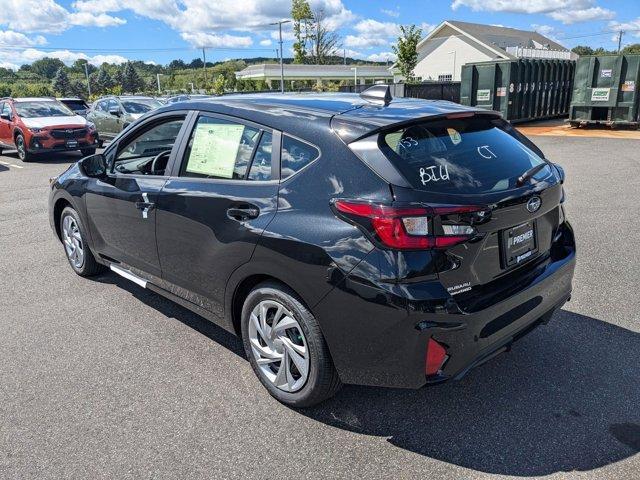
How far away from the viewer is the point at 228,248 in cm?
312

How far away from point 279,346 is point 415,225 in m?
1.13

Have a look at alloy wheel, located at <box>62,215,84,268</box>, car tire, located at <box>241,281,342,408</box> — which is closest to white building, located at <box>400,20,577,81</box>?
alloy wheel, located at <box>62,215,84,268</box>

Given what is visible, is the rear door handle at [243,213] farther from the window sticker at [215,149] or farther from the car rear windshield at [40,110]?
the car rear windshield at [40,110]

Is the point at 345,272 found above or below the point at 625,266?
above

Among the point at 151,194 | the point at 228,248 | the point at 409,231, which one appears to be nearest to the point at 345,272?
the point at 409,231

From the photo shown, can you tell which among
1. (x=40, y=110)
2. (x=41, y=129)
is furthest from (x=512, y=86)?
(x=40, y=110)

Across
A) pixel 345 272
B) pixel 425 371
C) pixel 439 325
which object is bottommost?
pixel 425 371

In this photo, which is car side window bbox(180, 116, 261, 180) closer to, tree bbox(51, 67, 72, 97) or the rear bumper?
the rear bumper

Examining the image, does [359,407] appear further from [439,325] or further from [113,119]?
[113,119]

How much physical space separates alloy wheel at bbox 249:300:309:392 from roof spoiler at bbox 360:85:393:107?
4.47 ft

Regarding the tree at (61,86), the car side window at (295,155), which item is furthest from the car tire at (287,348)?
the tree at (61,86)

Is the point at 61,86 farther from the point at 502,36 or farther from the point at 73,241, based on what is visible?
the point at 73,241

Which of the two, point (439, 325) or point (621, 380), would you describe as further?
point (621, 380)

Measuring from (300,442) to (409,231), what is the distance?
127 cm
